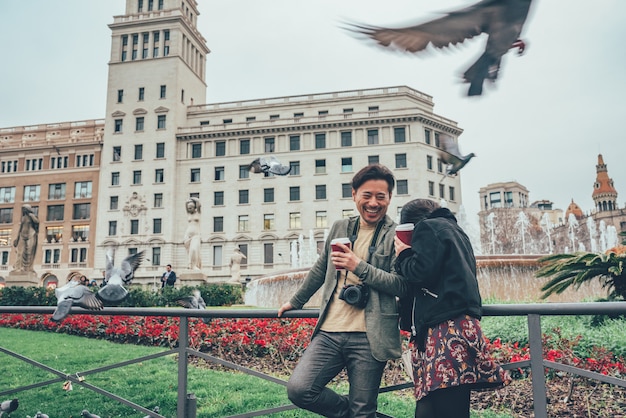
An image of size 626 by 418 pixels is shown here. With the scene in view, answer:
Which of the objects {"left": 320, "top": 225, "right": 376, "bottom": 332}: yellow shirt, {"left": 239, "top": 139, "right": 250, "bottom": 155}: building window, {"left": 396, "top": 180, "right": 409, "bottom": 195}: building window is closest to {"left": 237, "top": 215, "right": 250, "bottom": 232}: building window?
{"left": 239, "top": 139, "right": 250, "bottom": 155}: building window

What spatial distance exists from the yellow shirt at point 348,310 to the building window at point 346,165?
152ft

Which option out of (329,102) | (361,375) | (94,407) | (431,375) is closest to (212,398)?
(94,407)

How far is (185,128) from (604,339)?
167ft

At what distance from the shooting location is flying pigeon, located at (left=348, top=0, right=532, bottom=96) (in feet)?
6.37

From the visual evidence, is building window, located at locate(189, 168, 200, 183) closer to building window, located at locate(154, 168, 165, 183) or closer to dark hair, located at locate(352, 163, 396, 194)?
building window, located at locate(154, 168, 165, 183)

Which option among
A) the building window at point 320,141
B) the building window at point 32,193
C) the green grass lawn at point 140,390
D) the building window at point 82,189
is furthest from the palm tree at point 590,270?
the building window at point 32,193

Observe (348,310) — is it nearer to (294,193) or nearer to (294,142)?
(294,193)

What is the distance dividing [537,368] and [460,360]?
543 millimetres

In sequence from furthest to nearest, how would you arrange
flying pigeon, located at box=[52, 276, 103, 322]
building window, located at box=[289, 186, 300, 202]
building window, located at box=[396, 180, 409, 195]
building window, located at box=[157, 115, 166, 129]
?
building window, located at box=[157, 115, 166, 129], building window, located at box=[289, 186, 300, 202], building window, located at box=[396, 180, 409, 195], flying pigeon, located at box=[52, 276, 103, 322]

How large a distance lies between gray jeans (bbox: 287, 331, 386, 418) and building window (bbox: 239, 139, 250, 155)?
49.6 m

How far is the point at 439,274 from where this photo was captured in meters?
2.55

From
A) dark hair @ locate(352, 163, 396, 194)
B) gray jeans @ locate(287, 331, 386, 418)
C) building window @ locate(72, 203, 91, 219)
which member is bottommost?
gray jeans @ locate(287, 331, 386, 418)

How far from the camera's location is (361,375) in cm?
278

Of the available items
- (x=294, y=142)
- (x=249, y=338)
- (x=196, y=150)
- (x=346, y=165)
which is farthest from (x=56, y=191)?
(x=249, y=338)
